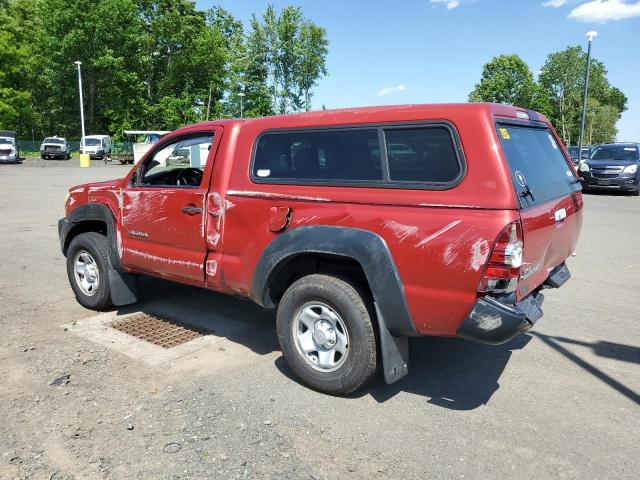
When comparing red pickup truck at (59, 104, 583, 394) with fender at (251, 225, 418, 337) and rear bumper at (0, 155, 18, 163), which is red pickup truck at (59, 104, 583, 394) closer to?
fender at (251, 225, 418, 337)

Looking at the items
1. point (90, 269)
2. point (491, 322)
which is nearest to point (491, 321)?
point (491, 322)

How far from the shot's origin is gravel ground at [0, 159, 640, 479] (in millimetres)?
2871

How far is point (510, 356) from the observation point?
14.3 feet

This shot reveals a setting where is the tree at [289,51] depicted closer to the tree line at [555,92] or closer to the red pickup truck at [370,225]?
the tree line at [555,92]

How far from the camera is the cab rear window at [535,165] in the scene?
10.4 ft

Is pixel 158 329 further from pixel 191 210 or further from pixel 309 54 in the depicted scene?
pixel 309 54

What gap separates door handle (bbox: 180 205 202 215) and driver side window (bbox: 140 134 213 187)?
42cm

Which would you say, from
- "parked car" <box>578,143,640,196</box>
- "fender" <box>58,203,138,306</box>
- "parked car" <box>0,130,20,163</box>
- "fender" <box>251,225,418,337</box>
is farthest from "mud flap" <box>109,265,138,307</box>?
"parked car" <box>0,130,20,163</box>

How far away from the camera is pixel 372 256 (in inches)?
128

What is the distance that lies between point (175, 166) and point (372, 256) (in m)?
2.60

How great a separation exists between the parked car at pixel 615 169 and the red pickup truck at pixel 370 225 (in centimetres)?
1476

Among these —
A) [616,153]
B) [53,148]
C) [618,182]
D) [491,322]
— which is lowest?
[491,322]

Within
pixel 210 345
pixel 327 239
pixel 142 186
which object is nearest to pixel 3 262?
pixel 142 186

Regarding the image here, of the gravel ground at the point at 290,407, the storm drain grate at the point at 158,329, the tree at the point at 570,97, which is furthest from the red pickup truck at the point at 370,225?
the tree at the point at 570,97
